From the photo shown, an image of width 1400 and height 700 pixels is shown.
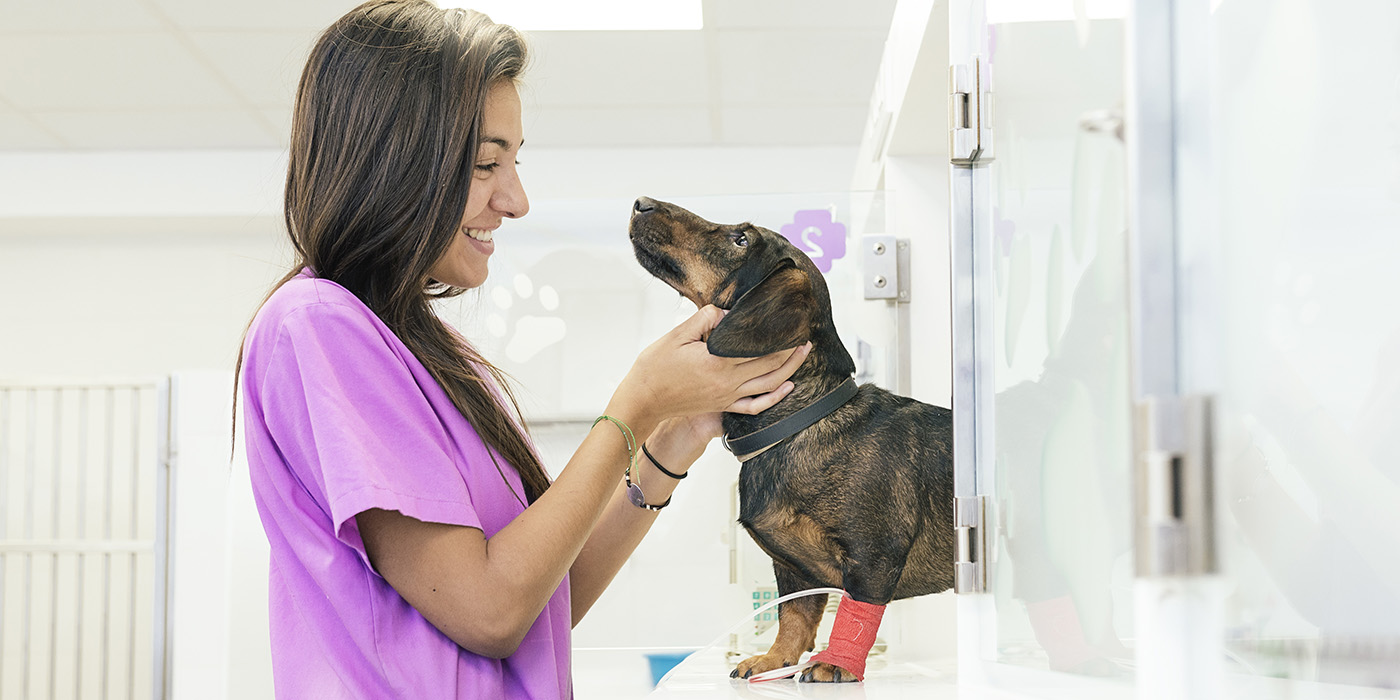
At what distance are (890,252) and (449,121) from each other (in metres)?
0.78

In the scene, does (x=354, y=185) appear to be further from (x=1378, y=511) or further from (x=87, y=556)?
(x=87, y=556)

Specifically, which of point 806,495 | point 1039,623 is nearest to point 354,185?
point 806,495

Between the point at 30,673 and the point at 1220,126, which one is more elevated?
the point at 1220,126

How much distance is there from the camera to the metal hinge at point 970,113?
2.63 ft

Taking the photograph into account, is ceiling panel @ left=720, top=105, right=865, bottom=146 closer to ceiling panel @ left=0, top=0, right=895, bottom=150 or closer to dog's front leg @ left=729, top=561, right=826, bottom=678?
ceiling panel @ left=0, top=0, right=895, bottom=150

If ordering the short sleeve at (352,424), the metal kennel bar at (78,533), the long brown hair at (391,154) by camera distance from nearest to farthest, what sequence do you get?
the short sleeve at (352,424) < the long brown hair at (391,154) < the metal kennel bar at (78,533)

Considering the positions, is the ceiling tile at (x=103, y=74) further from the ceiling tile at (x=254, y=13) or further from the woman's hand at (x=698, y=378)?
the woman's hand at (x=698, y=378)

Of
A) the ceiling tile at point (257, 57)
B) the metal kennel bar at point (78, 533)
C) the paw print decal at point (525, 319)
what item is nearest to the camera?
the paw print decal at point (525, 319)

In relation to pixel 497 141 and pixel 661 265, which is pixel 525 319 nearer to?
pixel 661 265

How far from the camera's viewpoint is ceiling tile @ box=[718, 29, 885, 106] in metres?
2.82

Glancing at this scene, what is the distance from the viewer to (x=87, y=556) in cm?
377

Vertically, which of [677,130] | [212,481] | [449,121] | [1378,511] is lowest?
[212,481]

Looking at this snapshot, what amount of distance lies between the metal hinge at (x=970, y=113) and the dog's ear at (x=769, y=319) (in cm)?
19

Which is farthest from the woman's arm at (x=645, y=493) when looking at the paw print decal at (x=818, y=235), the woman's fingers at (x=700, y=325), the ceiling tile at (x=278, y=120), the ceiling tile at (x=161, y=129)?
the ceiling tile at (x=161, y=129)
